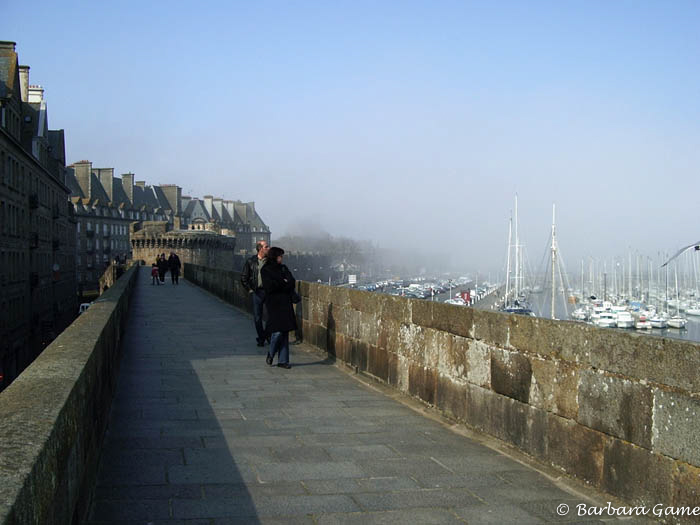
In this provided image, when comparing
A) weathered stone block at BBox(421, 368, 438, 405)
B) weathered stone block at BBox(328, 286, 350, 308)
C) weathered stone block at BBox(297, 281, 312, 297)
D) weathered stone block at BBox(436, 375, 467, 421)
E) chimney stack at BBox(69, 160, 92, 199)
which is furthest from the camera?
chimney stack at BBox(69, 160, 92, 199)

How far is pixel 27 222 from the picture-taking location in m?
43.4

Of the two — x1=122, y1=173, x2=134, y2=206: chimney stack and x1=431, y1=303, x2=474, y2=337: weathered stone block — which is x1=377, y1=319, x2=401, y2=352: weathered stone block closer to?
x1=431, y1=303, x2=474, y2=337: weathered stone block

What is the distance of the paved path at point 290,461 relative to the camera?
4.20m

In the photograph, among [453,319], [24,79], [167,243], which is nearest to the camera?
[453,319]

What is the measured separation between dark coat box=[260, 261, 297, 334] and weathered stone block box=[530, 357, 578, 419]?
4.85m

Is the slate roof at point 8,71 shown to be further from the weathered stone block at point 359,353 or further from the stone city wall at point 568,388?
the stone city wall at point 568,388

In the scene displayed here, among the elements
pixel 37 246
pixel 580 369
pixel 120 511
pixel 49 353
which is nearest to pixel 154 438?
pixel 49 353

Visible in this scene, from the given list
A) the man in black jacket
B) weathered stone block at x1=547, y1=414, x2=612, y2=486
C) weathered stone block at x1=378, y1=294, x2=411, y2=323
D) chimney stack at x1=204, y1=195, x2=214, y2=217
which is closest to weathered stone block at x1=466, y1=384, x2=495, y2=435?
weathered stone block at x1=547, y1=414, x2=612, y2=486

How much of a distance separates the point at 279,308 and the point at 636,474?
6.13 metres

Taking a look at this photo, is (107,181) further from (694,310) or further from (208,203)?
(694,310)

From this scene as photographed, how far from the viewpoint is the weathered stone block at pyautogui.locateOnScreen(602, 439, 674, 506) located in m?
3.96

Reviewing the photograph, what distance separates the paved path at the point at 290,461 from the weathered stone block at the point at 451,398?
216mm

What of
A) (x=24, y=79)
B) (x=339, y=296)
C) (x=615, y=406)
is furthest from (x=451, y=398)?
(x=24, y=79)

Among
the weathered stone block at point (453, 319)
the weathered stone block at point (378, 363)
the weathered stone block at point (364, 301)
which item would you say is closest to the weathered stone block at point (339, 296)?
the weathered stone block at point (364, 301)
